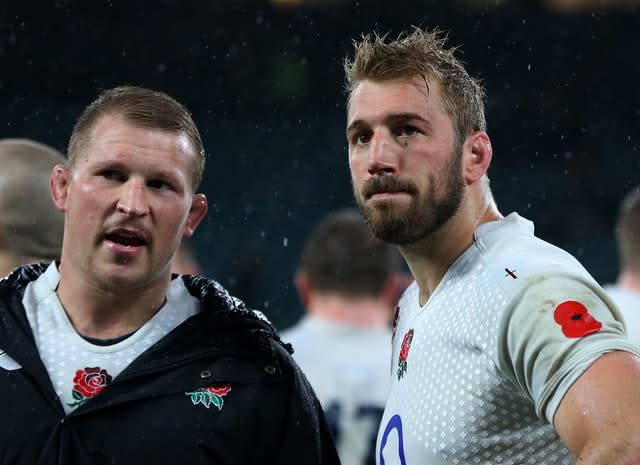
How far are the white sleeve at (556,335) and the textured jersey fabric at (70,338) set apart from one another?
102cm

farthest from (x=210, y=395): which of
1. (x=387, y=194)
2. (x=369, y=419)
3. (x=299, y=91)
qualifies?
(x=299, y=91)

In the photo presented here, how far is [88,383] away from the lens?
8.52 feet

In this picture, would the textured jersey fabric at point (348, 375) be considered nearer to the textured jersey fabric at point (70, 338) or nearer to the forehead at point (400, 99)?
the textured jersey fabric at point (70, 338)

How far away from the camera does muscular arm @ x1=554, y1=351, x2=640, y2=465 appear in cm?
187

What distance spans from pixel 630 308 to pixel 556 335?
2.85 m

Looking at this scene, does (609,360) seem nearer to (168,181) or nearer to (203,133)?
(168,181)

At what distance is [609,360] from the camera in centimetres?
194

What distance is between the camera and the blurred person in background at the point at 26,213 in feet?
10.6

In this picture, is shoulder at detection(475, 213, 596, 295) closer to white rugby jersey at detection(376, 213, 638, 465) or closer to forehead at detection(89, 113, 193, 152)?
white rugby jersey at detection(376, 213, 638, 465)

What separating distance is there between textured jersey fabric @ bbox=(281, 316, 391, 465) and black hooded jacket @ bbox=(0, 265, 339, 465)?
4.05 ft

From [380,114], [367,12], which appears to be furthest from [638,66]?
[380,114]

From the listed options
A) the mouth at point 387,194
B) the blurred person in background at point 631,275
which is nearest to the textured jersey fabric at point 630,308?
the blurred person in background at point 631,275

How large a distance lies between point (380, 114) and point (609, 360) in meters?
0.98

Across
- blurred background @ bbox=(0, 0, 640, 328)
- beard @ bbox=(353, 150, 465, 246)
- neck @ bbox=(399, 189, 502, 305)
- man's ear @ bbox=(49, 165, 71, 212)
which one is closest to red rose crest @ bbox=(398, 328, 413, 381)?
neck @ bbox=(399, 189, 502, 305)
